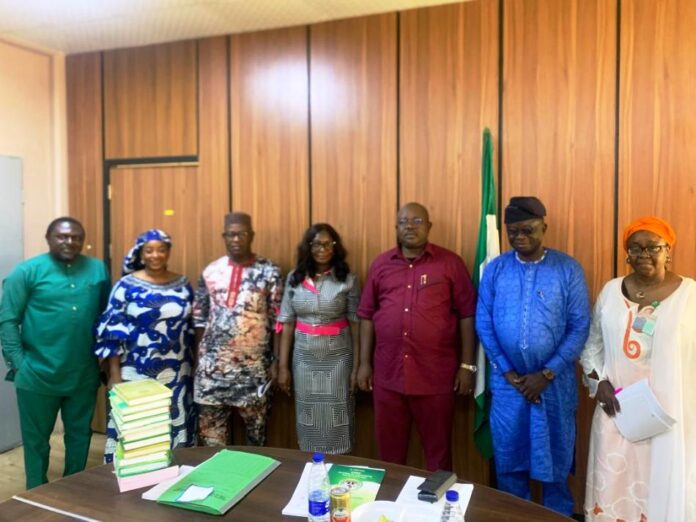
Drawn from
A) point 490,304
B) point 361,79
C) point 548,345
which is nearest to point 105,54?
point 361,79

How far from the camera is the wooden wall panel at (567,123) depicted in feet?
9.99

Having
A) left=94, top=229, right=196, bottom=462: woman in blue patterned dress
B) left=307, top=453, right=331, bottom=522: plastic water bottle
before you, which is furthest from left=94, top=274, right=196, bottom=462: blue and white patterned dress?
left=307, top=453, right=331, bottom=522: plastic water bottle

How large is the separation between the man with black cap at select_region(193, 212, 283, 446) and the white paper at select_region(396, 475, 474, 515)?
1613 millimetres

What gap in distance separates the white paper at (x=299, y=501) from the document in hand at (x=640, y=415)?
1402 millimetres

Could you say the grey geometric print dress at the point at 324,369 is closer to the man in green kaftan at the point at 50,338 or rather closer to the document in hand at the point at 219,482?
the document in hand at the point at 219,482

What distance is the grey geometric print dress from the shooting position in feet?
10.4

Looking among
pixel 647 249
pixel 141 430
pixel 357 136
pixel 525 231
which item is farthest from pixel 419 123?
pixel 141 430

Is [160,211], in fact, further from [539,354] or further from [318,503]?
[318,503]

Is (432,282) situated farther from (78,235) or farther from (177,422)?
(78,235)

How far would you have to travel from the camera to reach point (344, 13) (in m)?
3.49

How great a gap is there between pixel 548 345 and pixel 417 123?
158cm

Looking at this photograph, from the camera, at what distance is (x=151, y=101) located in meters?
4.13

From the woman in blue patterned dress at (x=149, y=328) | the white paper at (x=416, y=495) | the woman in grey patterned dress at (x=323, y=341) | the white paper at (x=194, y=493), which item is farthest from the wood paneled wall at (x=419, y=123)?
the white paper at (x=194, y=493)

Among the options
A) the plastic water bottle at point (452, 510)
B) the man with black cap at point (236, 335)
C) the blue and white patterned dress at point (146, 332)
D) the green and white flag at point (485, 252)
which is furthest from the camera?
the man with black cap at point (236, 335)
